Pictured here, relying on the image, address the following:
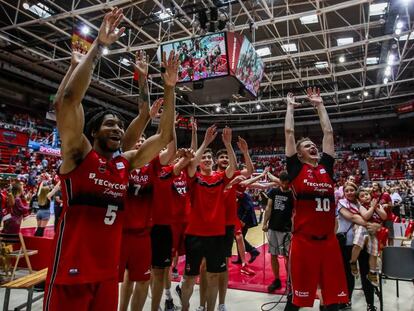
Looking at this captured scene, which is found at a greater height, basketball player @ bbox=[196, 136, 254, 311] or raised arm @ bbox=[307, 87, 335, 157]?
raised arm @ bbox=[307, 87, 335, 157]

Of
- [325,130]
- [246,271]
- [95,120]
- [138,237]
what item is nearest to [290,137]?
[325,130]

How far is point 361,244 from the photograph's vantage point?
4.48 metres

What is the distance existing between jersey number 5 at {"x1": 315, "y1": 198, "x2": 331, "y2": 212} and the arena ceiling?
6.66 m

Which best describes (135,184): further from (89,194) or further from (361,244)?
(361,244)

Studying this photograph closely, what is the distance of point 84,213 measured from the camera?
1.87 meters

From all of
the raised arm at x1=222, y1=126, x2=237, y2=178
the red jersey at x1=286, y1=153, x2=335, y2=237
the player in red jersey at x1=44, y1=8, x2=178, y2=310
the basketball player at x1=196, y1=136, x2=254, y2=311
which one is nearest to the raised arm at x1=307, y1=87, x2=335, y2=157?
the red jersey at x1=286, y1=153, x2=335, y2=237

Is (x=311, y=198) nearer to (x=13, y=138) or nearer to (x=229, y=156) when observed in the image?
(x=229, y=156)

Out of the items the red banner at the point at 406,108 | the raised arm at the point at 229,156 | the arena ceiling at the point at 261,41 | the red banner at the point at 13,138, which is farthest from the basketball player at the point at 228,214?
the red banner at the point at 406,108

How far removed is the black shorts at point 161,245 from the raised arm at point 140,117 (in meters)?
1.28

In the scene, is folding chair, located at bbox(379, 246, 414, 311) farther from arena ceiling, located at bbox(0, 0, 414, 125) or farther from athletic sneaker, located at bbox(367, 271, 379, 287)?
arena ceiling, located at bbox(0, 0, 414, 125)

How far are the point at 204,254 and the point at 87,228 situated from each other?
6.51 feet

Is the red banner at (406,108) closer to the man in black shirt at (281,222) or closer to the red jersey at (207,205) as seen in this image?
the man in black shirt at (281,222)

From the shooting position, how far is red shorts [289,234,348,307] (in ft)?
9.36

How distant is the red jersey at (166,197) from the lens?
12.0 ft
